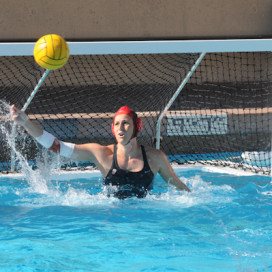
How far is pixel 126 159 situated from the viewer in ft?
13.9

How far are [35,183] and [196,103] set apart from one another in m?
4.69

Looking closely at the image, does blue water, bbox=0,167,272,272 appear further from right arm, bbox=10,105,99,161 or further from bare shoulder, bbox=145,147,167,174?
right arm, bbox=10,105,99,161

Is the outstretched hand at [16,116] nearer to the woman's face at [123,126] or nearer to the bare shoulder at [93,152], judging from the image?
the bare shoulder at [93,152]

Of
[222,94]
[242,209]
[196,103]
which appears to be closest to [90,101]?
[196,103]

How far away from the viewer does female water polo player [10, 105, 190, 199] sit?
13.4 feet

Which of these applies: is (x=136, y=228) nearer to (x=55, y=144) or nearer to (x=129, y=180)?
(x=129, y=180)

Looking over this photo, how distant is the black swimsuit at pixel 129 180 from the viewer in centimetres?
417

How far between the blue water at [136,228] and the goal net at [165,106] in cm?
151

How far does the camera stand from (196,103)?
902 cm

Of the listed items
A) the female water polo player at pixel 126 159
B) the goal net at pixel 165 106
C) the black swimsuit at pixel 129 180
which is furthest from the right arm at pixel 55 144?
the goal net at pixel 165 106

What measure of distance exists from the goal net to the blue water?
1.51 meters

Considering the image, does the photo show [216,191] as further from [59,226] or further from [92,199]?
[59,226]

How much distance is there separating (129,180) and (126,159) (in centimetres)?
18

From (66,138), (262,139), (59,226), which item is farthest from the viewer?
(262,139)
